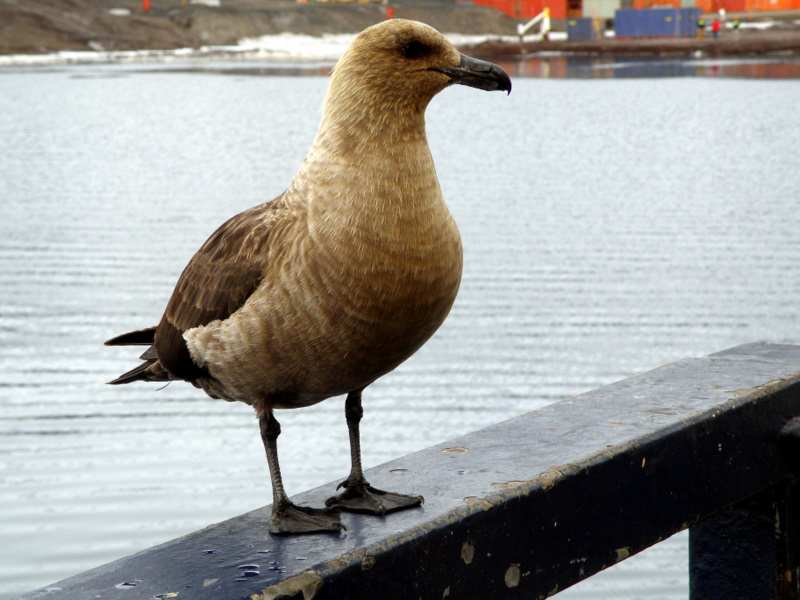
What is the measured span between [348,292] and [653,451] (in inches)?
30.9

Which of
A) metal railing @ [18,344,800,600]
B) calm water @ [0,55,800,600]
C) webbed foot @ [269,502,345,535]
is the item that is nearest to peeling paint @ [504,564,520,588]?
metal railing @ [18,344,800,600]

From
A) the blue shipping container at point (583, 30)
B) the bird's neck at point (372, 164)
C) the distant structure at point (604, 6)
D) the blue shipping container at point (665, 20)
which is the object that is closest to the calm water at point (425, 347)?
the bird's neck at point (372, 164)

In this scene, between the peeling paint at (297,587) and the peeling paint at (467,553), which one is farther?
the peeling paint at (467,553)

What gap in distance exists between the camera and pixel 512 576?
2.16m

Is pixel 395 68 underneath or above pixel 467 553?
above

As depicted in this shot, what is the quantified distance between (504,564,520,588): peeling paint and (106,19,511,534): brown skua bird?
0.26 m

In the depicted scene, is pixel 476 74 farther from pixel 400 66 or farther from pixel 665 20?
pixel 665 20

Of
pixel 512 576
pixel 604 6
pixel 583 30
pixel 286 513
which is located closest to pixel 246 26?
pixel 583 30

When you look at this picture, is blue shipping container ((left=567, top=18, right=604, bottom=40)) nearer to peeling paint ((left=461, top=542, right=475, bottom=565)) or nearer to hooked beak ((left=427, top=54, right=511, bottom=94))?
hooked beak ((left=427, top=54, right=511, bottom=94))

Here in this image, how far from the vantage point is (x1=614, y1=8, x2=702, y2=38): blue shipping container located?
215 feet

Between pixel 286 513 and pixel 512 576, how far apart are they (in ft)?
1.51

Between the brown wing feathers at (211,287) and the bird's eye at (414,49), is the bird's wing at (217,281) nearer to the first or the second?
the brown wing feathers at (211,287)

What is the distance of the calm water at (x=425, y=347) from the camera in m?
6.12

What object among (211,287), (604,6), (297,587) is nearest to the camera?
(297,587)
